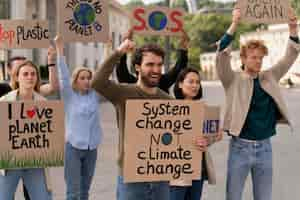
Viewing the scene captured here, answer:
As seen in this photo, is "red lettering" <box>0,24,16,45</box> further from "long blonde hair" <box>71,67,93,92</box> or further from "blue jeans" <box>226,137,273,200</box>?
"blue jeans" <box>226,137,273,200</box>

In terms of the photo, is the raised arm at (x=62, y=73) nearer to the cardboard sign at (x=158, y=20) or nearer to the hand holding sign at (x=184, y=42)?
the cardboard sign at (x=158, y=20)

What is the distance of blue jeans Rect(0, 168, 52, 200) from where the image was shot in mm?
5406

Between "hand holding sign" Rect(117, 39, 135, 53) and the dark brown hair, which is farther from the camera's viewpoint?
the dark brown hair

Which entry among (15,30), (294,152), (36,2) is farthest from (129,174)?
(36,2)

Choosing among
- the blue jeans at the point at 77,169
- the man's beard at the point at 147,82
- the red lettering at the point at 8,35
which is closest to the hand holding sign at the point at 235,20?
the man's beard at the point at 147,82

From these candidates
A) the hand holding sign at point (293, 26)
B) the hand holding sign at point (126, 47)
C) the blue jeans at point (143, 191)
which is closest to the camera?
the hand holding sign at point (126, 47)

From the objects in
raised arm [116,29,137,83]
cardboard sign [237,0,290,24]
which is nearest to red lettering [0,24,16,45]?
raised arm [116,29,137,83]

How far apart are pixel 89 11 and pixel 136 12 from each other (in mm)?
503

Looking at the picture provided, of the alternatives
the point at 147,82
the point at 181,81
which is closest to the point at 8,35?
the point at 181,81

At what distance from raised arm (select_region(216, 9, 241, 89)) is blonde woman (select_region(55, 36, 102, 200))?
64.6 inches

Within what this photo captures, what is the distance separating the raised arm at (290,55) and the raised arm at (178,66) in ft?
3.06

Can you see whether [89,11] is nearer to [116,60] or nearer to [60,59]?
[60,59]

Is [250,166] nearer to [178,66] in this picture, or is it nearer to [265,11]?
[178,66]

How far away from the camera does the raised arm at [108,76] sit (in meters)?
4.57
